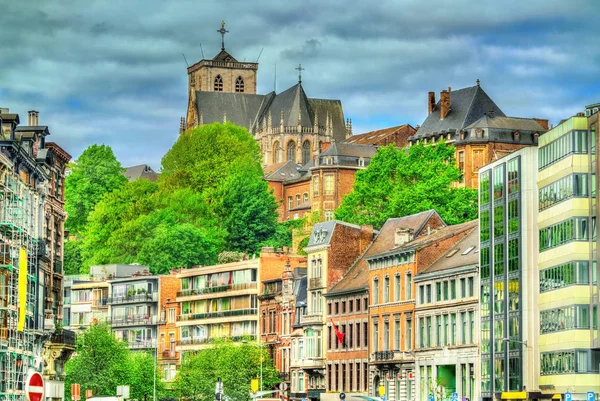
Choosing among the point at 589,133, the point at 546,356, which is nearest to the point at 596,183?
the point at 589,133

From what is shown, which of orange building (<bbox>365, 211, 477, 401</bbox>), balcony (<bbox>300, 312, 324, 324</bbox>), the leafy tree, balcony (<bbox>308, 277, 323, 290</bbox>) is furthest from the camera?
the leafy tree

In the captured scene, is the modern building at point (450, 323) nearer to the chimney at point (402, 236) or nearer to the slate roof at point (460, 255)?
the slate roof at point (460, 255)

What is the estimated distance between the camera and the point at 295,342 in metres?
149

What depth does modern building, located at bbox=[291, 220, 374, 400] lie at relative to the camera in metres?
141

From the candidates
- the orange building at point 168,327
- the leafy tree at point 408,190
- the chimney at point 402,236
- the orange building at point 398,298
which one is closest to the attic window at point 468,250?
the orange building at point 398,298

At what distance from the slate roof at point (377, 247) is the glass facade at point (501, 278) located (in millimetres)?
19755

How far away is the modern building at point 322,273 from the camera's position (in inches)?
5556

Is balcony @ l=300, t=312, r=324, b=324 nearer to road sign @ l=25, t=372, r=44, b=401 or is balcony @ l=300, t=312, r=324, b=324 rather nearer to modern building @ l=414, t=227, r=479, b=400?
modern building @ l=414, t=227, r=479, b=400

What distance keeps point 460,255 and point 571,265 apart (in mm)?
24539

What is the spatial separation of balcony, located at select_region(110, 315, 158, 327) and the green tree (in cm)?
3286

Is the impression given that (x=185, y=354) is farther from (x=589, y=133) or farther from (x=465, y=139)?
(x=589, y=133)

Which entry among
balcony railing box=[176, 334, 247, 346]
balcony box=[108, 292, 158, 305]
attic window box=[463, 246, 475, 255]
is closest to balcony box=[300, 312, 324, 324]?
balcony railing box=[176, 334, 247, 346]

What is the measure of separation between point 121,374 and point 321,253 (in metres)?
19.8

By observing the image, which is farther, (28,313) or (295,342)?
(295,342)
